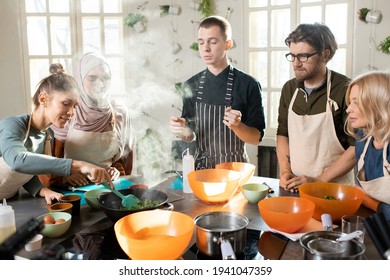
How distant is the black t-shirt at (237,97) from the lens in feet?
5.65

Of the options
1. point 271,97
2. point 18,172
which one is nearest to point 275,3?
point 271,97

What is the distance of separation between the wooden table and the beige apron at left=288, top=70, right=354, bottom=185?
255 mm

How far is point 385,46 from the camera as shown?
5.62 ft

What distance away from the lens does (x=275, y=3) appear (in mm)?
1734

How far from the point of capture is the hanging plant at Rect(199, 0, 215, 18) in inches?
67.8

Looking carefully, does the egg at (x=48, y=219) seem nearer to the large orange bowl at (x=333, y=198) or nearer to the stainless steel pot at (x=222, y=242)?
the stainless steel pot at (x=222, y=242)

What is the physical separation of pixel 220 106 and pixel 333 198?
739 mm

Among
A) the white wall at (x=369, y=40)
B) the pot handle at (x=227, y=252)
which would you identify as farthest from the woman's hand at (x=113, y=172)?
the white wall at (x=369, y=40)

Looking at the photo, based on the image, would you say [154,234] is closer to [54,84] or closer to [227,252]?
[227,252]

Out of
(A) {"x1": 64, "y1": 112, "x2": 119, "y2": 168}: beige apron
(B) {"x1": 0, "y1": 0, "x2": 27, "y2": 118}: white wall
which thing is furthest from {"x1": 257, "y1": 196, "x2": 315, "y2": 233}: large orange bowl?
(B) {"x1": 0, "y1": 0, "x2": 27, "y2": 118}: white wall

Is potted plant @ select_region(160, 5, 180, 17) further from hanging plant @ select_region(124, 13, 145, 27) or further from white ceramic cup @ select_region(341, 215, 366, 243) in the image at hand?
white ceramic cup @ select_region(341, 215, 366, 243)

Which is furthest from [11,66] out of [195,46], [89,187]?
[195,46]

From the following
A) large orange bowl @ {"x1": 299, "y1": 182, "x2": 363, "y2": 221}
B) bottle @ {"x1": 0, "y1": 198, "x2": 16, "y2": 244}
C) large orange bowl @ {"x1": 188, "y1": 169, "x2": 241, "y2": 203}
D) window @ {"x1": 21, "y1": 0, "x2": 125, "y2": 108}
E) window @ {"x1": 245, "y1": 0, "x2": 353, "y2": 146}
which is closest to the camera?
bottle @ {"x1": 0, "y1": 198, "x2": 16, "y2": 244}
